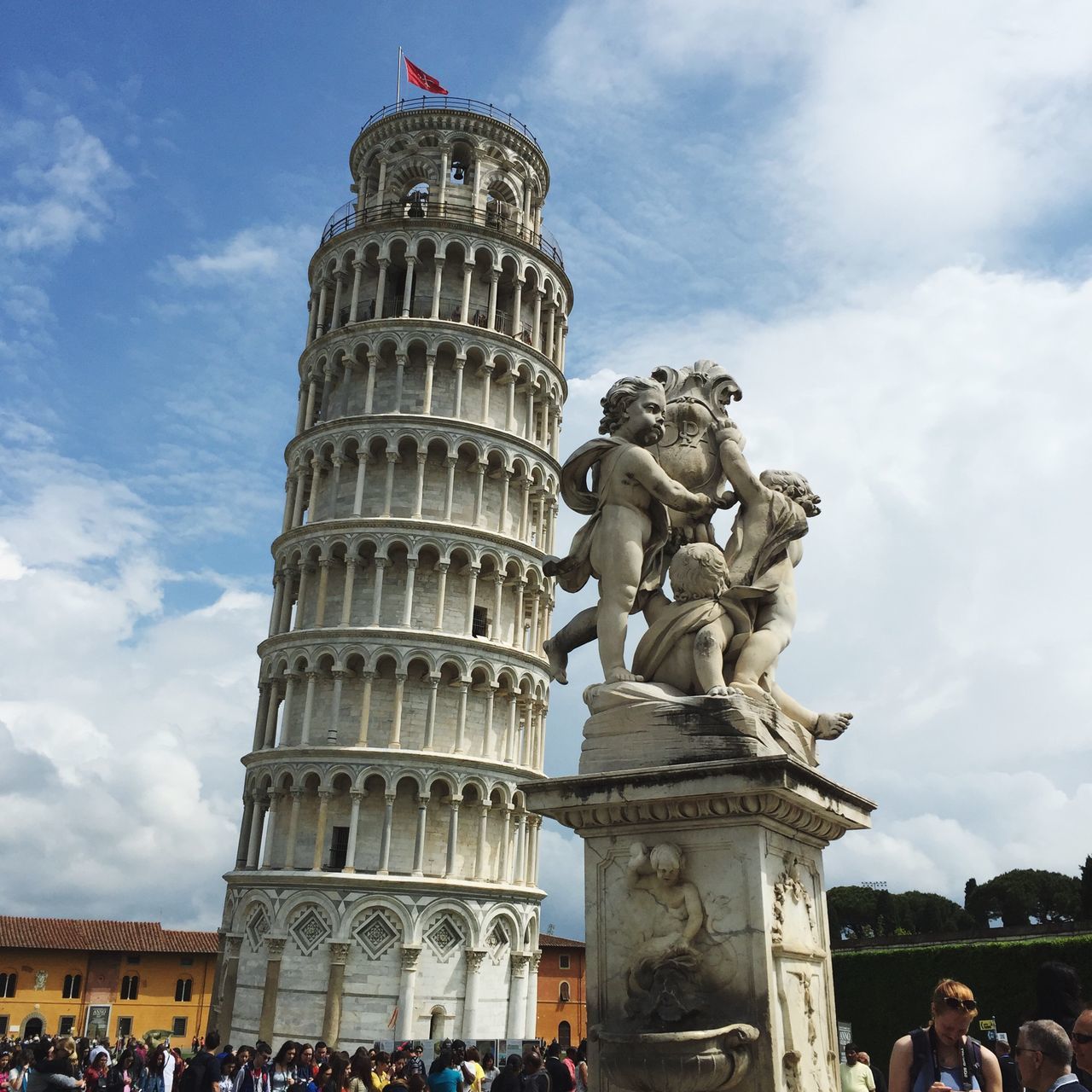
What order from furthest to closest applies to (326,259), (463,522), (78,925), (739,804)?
(78,925)
(326,259)
(463,522)
(739,804)

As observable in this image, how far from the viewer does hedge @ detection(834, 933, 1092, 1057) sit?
34938 millimetres

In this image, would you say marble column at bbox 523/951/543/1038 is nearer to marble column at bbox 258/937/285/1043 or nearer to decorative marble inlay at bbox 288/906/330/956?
decorative marble inlay at bbox 288/906/330/956

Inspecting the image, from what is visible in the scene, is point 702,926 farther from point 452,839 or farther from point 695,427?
point 452,839

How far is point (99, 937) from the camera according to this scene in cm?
6831

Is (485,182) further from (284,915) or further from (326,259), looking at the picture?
(284,915)

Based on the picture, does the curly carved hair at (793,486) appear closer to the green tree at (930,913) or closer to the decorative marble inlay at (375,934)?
the decorative marble inlay at (375,934)

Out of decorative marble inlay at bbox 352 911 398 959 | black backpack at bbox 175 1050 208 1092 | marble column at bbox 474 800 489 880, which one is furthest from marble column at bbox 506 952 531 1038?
black backpack at bbox 175 1050 208 1092

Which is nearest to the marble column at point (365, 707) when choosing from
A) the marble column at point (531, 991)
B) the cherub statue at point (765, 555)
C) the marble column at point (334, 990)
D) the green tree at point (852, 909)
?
the marble column at point (334, 990)

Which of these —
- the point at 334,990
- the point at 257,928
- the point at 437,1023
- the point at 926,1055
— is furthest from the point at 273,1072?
the point at 257,928

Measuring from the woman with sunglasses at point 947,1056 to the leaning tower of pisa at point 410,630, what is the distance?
37998 millimetres

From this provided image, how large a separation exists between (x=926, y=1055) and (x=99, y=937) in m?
73.1

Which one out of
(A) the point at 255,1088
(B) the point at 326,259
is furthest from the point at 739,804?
(B) the point at 326,259

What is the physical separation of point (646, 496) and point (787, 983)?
7.84 feet

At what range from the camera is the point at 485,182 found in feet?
168
